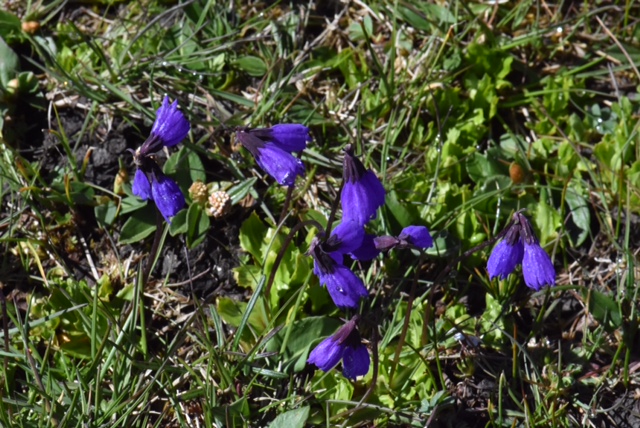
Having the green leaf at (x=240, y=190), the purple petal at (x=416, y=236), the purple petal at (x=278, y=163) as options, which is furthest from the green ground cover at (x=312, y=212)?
the purple petal at (x=278, y=163)

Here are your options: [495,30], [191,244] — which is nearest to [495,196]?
[495,30]

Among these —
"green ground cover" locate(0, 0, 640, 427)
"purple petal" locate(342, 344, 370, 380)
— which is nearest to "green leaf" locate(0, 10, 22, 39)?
"green ground cover" locate(0, 0, 640, 427)

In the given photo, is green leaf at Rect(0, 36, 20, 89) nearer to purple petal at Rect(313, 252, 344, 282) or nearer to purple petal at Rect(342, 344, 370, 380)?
purple petal at Rect(313, 252, 344, 282)

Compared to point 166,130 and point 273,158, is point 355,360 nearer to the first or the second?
point 273,158

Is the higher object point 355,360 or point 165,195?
point 165,195

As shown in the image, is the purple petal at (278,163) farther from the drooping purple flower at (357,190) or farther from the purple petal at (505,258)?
the purple petal at (505,258)

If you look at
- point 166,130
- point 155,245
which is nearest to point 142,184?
point 166,130

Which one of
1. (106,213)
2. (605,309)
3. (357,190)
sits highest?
(357,190)
